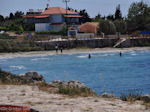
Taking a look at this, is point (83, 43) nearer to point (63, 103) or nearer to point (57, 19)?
point (57, 19)

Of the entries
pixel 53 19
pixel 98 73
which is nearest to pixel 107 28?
pixel 53 19

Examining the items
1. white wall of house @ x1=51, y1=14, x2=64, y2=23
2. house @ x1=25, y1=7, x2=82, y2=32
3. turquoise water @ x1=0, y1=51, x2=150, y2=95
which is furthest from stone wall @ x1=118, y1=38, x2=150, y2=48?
white wall of house @ x1=51, y1=14, x2=64, y2=23

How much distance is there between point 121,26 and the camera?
110m

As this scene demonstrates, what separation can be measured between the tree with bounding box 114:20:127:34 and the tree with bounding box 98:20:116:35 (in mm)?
2559

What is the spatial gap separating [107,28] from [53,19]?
21.1m

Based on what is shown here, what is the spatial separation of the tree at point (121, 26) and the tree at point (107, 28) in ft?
8.39

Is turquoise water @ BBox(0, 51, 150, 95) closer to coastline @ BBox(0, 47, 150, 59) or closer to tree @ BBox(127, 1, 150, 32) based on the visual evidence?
coastline @ BBox(0, 47, 150, 59)

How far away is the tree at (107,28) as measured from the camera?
104625 mm

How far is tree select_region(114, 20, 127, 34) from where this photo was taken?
108 metres

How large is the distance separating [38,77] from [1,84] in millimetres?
6061

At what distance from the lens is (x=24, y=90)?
49.2 ft

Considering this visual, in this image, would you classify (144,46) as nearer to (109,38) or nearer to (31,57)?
(109,38)

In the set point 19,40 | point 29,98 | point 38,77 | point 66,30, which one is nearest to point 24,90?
point 29,98

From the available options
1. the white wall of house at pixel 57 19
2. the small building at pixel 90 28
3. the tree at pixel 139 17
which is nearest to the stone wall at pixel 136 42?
the small building at pixel 90 28
